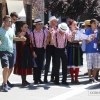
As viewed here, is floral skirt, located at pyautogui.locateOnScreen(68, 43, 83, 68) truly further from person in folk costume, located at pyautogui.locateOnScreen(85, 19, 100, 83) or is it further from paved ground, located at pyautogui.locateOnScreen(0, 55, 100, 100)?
paved ground, located at pyautogui.locateOnScreen(0, 55, 100, 100)

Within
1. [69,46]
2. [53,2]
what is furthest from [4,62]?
[53,2]

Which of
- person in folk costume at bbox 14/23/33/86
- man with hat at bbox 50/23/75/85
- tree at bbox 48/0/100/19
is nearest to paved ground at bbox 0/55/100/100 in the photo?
person in folk costume at bbox 14/23/33/86

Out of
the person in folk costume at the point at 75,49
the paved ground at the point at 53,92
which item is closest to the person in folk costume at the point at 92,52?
the person in folk costume at the point at 75,49

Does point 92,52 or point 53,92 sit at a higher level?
point 92,52

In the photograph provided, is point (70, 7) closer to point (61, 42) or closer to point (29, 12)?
point (29, 12)

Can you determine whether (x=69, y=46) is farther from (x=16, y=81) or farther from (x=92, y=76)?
(x=16, y=81)

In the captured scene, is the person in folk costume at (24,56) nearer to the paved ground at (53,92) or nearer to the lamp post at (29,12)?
the paved ground at (53,92)

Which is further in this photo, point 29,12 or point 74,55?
point 29,12

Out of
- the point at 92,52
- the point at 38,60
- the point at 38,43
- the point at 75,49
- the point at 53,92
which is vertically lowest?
the point at 53,92

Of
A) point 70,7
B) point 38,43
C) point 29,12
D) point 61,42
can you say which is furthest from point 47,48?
point 70,7

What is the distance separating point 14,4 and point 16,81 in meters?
13.2

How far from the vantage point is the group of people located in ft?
29.1

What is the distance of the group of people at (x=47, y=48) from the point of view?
8.88 metres

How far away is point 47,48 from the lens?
9.80 m
